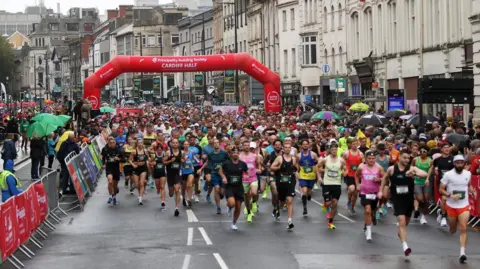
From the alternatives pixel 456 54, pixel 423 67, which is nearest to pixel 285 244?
pixel 456 54

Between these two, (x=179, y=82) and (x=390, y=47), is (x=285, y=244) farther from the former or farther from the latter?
(x=179, y=82)

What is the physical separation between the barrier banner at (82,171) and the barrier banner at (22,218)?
873 centimetres

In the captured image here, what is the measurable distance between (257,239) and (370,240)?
1.87 m

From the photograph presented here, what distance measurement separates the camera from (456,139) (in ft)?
82.9

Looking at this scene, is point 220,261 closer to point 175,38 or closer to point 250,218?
point 250,218

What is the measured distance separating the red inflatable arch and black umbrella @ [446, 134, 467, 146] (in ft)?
91.7

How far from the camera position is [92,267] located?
53.3 ft

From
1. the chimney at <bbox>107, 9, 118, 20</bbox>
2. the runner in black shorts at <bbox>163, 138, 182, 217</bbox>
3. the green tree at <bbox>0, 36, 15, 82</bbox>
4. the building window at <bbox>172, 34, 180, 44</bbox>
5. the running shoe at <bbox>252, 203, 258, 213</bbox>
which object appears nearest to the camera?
the running shoe at <bbox>252, 203, 258, 213</bbox>

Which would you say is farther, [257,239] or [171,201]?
[171,201]

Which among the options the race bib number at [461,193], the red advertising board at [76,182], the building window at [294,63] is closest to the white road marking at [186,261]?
the race bib number at [461,193]

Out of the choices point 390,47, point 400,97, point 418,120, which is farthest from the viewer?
point 390,47

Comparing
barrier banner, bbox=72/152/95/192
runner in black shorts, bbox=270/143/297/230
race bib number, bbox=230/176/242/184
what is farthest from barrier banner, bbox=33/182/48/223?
barrier banner, bbox=72/152/95/192

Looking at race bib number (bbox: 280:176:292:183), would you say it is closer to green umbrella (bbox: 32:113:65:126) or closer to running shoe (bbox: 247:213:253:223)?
running shoe (bbox: 247:213:253:223)

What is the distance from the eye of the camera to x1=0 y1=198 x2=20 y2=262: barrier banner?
1538cm
